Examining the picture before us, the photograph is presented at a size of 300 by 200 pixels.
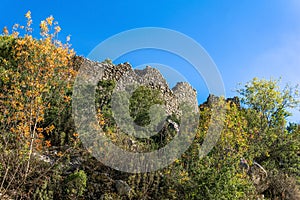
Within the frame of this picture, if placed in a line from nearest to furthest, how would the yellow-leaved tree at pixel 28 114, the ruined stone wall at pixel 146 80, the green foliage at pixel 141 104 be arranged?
the yellow-leaved tree at pixel 28 114 < the green foliage at pixel 141 104 < the ruined stone wall at pixel 146 80

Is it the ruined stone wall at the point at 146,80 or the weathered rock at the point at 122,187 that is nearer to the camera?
the weathered rock at the point at 122,187

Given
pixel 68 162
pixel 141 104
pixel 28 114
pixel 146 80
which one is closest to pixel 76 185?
pixel 68 162

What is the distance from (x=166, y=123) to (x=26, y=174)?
4.62 m

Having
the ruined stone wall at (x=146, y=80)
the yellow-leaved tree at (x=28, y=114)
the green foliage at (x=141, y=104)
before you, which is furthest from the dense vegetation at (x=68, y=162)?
the ruined stone wall at (x=146, y=80)

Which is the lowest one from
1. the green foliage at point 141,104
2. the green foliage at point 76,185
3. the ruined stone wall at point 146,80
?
the green foliage at point 76,185

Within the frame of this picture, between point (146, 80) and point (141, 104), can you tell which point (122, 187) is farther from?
point (146, 80)

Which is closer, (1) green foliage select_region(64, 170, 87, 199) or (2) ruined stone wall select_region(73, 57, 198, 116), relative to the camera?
(1) green foliage select_region(64, 170, 87, 199)

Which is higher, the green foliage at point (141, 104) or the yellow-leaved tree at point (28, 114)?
the green foliage at point (141, 104)

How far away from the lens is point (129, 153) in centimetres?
666

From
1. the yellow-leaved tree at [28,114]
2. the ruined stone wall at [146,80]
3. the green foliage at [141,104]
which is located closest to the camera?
the yellow-leaved tree at [28,114]

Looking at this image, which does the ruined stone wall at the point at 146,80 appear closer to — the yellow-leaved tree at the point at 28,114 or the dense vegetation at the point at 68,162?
the dense vegetation at the point at 68,162

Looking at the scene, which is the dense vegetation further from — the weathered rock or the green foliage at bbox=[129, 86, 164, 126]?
the green foliage at bbox=[129, 86, 164, 126]

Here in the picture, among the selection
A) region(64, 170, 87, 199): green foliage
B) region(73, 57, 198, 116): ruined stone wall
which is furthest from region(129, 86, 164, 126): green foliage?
region(64, 170, 87, 199): green foliage

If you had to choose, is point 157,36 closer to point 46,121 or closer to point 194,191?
A: point 46,121
